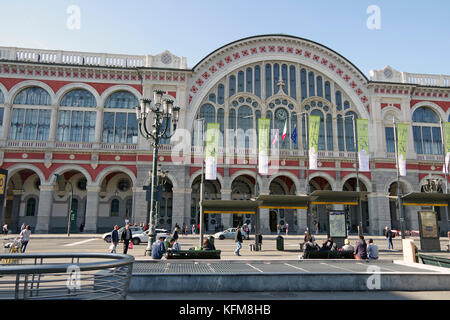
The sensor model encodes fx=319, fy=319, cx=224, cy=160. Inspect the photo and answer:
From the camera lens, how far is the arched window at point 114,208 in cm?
3838

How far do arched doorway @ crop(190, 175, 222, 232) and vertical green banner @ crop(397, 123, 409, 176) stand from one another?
21.0 meters

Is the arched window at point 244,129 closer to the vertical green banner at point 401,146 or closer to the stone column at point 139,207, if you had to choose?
the stone column at point 139,207

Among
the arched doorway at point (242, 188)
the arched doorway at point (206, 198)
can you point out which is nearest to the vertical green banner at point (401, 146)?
the arched doorway at point (242, 188)

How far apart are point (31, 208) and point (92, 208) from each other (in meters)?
8.42

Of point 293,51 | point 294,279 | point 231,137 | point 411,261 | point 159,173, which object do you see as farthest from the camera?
point 293,51

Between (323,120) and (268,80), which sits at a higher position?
(268,80)

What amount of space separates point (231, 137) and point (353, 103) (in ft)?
54.6

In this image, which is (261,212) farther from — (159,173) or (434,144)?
(434,144)

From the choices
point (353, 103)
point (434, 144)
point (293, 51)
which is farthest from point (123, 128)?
point (434, 144)

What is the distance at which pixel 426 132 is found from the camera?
136 ft

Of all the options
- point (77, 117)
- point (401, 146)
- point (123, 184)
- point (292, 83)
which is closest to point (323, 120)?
point (292, 83)

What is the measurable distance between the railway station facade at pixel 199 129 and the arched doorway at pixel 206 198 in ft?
0.60

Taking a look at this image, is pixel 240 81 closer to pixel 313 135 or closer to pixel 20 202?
pixel 313 135

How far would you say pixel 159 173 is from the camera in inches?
1395
